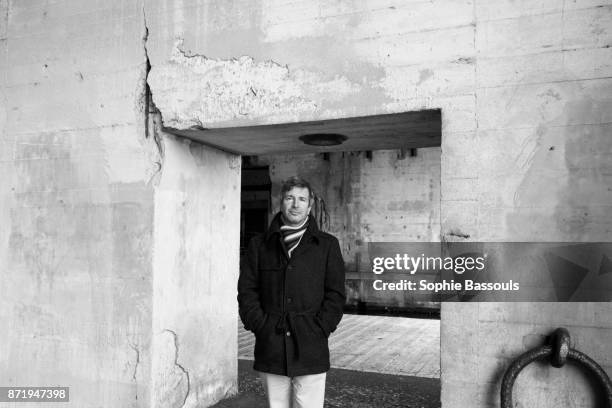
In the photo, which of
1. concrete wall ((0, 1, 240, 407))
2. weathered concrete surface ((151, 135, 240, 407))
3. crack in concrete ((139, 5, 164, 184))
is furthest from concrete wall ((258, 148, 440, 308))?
crack in concrete ((139, 5, 164, 184))

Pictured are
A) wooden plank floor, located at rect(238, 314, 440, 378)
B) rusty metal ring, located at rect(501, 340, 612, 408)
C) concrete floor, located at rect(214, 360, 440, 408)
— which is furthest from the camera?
wooden plank floor, located at rect(238, 314, 440, 378)

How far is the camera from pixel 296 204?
9.21ft

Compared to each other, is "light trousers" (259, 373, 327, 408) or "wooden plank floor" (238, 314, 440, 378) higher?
"light trousers" (259, 373, 327, 408)

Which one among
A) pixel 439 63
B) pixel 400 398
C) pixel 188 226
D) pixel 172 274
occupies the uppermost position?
pixel 439 63

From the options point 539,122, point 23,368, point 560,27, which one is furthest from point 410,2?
point 23,368

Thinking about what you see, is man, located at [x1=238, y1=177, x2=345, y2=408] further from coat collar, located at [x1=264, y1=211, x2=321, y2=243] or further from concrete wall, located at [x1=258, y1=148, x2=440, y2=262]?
concrete wall, located at [x1=258, y1=148, x2=440, y2=262]

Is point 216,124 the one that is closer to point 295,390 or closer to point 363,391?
point 295,390

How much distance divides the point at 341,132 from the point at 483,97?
1053 mm

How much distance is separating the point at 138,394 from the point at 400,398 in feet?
7.38

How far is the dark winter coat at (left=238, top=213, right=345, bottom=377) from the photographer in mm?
2736

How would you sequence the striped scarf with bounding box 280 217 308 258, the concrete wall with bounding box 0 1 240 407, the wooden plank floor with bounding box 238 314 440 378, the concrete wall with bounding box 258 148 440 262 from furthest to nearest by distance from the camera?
the concrete wall with bounding box 258 148 440 262, the wooden plank floor with bounding box 238 314 440 378, the concrete wall with bounding box 0 1 240 407, the striped scarf with bounding box 280 217 308 258

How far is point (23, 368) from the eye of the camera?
409cm

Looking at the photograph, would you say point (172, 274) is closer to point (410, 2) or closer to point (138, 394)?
point (138, 394)

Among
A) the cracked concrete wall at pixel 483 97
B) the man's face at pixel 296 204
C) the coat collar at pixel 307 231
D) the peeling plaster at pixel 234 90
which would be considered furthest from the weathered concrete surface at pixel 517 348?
the peeling plaster at pixel 234 90
